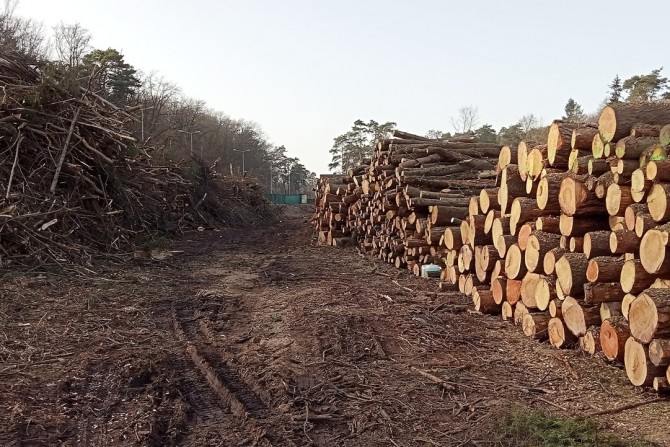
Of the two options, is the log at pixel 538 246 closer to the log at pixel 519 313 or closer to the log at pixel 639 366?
the log at pixel 519 313

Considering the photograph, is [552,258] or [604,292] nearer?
[604,292]

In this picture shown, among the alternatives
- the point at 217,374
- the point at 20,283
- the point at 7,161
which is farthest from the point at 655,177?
the point at 7,161

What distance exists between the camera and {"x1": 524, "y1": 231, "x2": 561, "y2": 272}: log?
19.4 ft

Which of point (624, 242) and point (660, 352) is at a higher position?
point (624, 242)

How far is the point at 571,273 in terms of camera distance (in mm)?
5254

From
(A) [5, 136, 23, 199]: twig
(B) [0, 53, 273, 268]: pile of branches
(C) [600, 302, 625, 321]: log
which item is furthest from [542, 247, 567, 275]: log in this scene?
(A) [5, 136, 23, 199]: twig

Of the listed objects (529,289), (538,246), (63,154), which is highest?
(63,154)

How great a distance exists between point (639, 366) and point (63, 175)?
34.7 ft

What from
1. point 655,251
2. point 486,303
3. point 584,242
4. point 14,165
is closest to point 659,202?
point 655,251

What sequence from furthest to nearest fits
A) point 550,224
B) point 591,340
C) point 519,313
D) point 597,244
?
point 519,313 → point 550,224 → point 597,244 → point 591,340

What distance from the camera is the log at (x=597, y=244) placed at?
204 inches

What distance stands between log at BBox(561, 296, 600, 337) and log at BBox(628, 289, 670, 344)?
2.32 ft

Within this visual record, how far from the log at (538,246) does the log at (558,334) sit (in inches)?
26.4

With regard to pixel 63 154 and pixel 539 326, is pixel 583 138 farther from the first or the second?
pixel 63 154
